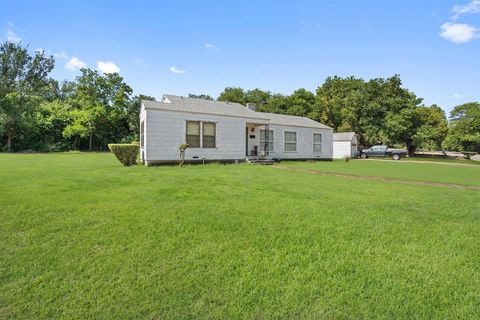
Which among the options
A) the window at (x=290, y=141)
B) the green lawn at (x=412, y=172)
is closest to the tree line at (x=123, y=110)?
the window at (x=290, y=141)

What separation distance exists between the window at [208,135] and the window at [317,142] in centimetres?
974

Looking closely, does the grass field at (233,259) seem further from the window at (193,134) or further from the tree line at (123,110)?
the tree line at (123,110)

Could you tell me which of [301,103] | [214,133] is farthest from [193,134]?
[301,103]

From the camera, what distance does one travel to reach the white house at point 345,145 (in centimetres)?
3484

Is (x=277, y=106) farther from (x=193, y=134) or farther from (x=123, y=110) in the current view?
(x=193, y=134)

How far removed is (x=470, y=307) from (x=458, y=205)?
14.5 ft

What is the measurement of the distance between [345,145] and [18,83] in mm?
42387

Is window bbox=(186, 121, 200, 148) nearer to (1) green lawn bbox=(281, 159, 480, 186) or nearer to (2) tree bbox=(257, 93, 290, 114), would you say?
(1) green lawn bbox=(281, 159, 480, 186)

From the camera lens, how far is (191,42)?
50.0ft

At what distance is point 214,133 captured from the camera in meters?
16.2

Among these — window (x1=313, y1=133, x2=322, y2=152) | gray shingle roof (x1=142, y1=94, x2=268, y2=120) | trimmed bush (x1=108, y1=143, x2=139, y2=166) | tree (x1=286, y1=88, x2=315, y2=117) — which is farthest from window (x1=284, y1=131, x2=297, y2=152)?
tree (x1=286, y1=88, x2=315, y2=117)

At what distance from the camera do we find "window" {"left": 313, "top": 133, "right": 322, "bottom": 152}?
74.0ft

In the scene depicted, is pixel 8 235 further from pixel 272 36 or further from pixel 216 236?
pixel 272 36

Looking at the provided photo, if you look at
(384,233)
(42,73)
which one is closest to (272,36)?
(384,233)
